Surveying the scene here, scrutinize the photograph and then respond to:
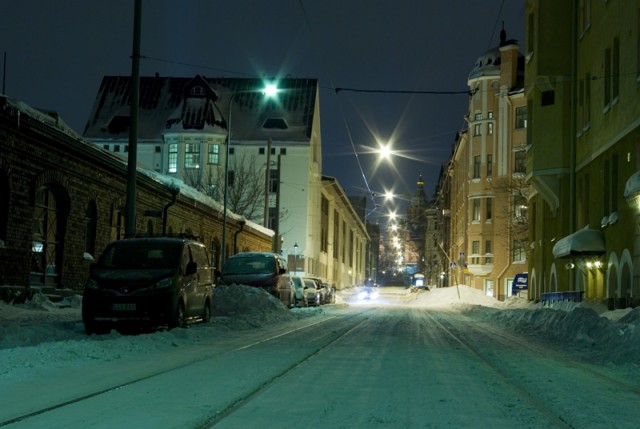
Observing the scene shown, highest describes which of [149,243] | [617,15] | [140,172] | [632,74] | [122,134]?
[122,134]

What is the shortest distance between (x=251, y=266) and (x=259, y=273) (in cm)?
53

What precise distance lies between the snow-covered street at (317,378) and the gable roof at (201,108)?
171ft

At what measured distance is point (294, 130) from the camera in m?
71.6

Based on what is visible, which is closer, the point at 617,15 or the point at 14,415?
the point at 14,415

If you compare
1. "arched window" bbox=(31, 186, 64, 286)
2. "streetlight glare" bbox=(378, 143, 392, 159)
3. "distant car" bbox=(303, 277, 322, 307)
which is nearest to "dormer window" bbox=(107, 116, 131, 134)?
"distant car" bbox=(303, 277, 322, 307)

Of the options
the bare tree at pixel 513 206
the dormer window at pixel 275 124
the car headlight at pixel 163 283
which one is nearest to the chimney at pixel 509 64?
the bare tree at pixel 513 206

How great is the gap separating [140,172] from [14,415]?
23.6m

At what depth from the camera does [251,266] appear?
1132 inches

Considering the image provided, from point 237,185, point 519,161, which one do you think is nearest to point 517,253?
point 519,161

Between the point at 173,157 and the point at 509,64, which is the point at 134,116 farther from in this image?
the point at 173,157

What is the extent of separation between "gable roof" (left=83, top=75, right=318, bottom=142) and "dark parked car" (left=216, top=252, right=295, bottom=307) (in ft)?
131

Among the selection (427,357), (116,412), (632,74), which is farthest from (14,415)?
(632,74)

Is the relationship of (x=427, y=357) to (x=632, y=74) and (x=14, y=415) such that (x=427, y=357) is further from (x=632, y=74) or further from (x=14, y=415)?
(x=632, y=74)

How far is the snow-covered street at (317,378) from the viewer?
7203 millimetres
